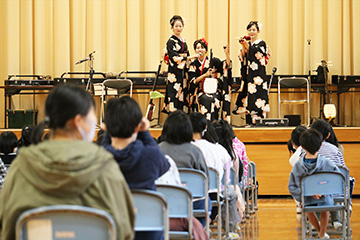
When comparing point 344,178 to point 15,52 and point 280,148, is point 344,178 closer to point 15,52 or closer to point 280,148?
point 280,148

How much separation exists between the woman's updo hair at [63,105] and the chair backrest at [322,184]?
6.75ft

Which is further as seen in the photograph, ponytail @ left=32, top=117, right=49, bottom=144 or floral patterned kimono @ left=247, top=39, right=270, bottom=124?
floral patterned kimono @ left=247, top=39, right=270, bottom=124

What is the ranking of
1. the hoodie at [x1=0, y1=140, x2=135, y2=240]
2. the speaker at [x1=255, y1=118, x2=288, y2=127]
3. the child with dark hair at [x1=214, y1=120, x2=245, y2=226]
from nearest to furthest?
the hoodie at [x1=0, y1=140, x2=135, y2=240] < the child with dark hair at [x1=214, y1=120, x2=245, y2=226] < the speaker at [x1=255, y1=118, x2=288, y2=127]

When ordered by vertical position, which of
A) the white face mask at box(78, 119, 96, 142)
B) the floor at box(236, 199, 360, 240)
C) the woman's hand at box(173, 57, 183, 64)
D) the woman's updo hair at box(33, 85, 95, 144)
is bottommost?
the floor at box(236, 199, 360, 240)

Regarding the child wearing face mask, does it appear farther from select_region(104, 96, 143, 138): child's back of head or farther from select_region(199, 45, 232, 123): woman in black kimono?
select_region(199, 45, 232, 123): woman in black kimono

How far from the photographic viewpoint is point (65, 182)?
4.86ft

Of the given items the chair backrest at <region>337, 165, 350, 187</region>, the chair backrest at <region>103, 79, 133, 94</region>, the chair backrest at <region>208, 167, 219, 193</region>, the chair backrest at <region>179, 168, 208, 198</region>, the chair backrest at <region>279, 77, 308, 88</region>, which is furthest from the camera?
the chair backrest at <region>279, 77, 308, 88</region>

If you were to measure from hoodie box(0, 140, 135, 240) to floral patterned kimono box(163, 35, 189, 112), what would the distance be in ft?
19.5

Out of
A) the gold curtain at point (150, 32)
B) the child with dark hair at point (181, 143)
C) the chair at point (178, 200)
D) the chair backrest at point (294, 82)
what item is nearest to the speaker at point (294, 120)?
the chair backrest at point (294, 82)

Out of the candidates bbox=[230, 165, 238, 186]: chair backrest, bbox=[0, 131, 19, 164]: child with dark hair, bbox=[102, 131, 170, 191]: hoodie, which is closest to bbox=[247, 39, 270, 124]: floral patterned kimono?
bbox=[230, 165, 238, 186]: chair backrest

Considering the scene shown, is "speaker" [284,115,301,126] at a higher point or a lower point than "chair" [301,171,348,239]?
higher

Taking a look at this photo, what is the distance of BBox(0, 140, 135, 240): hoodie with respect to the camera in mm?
1484

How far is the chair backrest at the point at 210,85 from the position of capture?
7234mm

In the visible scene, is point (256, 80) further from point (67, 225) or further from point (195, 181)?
point (67, 225)
